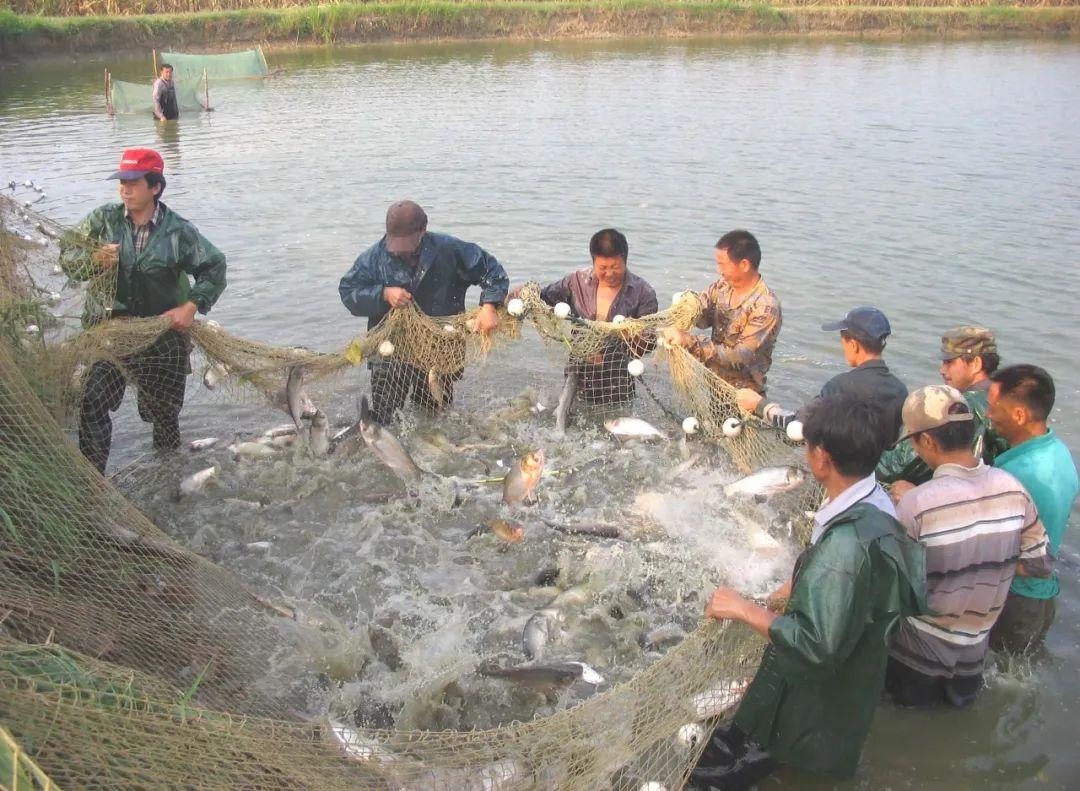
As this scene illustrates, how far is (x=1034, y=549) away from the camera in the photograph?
12.8ft

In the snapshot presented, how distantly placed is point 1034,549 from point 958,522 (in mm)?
722

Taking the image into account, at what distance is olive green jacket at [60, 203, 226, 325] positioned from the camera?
5699 mm

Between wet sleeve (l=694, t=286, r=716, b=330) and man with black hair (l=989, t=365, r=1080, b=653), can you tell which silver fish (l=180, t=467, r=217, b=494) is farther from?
man with black hair (l=989, t=365, r=1080, b=653)

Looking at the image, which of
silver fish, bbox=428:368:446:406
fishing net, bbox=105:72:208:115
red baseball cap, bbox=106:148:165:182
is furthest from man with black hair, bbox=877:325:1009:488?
fishing net, bbox=105:72:208:115

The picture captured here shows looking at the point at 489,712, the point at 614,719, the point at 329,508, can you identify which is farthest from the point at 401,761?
the point at 329,508

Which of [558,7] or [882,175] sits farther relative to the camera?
[558,7]

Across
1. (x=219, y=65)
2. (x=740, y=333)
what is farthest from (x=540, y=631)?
(x=219, y=65)

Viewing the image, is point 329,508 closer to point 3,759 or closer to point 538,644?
point 538,644

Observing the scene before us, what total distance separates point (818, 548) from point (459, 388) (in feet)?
18.4

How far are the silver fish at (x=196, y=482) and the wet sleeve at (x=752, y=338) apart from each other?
397 cm

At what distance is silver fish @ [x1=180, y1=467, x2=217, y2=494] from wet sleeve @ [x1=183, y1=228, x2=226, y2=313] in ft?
4.05

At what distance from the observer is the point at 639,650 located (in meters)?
4.73

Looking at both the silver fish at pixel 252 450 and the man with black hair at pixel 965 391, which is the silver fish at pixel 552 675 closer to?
the man with black hair at pixel 965 391

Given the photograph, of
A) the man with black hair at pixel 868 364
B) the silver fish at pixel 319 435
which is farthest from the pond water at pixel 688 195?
the man with black hair at pixel 868 364
